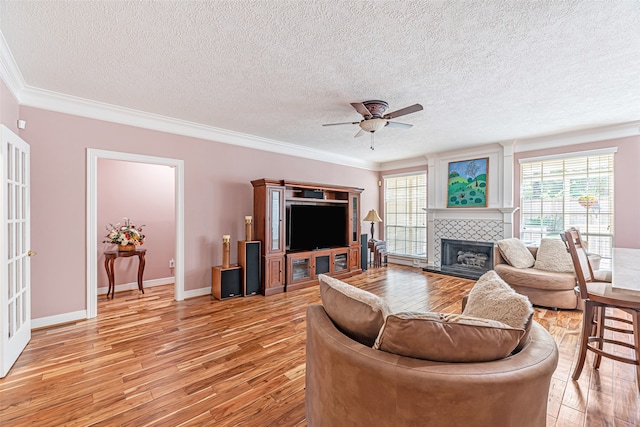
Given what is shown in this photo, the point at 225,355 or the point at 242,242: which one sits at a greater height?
the point at 242,242

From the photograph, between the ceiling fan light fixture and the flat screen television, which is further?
the flat screen television

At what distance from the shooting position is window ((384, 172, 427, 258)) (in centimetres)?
672

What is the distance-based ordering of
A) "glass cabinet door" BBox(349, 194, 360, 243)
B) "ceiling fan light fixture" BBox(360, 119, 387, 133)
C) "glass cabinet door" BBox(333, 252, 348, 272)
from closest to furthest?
"ceiling fan light fixture" BBox(360, 119, 387, 133)
"glass cabinet door" BBox(333, 252, 348, 272)
"glass cabinet door" BBox(349, 194, 360, 243)

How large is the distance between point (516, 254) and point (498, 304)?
3563 millimetres

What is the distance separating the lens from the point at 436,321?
114 cm

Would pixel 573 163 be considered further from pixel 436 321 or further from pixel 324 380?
pixel 324 380

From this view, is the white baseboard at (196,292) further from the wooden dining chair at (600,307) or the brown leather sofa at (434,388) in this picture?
the wooden dining chair at (600,307)

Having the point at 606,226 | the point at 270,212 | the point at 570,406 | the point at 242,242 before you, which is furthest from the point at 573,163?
the point at 242,242

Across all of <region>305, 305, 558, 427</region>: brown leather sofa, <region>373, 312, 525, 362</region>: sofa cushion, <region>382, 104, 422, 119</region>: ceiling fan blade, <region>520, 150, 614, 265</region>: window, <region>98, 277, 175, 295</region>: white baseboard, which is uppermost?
<region>382, 104, 422, 119</region>: ceiling fan blade

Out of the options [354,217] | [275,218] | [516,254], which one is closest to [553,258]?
[516,254]

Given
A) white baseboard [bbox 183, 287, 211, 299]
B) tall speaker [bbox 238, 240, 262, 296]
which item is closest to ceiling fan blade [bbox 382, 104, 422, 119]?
tall speaker [bbox 238, 240, 262, 296]

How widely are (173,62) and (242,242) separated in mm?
2616

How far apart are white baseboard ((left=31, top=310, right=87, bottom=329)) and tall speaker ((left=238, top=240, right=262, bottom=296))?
1.92 metres

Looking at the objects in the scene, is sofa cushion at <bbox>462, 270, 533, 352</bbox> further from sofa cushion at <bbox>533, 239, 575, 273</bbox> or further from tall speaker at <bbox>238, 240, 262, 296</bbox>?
tall speaker at <bbox>238, 240, 262, 296</bbox>
